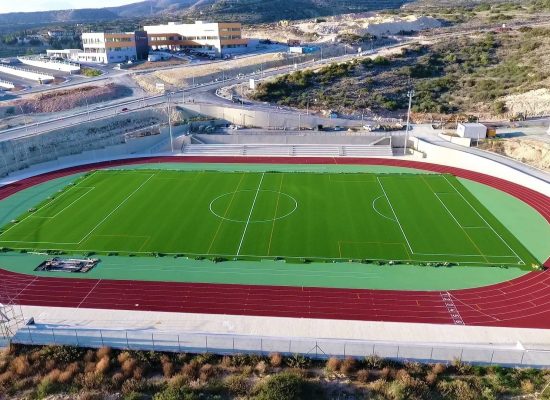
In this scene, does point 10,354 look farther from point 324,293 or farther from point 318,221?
point 318,221

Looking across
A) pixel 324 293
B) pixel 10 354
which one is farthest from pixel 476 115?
pixel 10 354

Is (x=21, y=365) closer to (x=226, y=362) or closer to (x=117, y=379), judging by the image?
(x=117, y=379)

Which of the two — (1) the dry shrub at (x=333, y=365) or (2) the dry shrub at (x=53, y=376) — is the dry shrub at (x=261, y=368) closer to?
(1) the dry shrub at (x=333, y=365)

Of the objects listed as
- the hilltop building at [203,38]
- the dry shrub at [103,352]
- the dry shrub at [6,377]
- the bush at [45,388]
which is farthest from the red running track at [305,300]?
the hilltop building at [203,38]

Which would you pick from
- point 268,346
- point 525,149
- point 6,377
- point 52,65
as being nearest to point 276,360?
point 268,346

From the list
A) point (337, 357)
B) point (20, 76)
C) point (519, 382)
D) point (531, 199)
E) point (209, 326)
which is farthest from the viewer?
point (20, 76)

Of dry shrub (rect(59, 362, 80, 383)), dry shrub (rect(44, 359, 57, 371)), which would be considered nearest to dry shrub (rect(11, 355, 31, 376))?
dry shrub (rect(44, 359, 57, 371))

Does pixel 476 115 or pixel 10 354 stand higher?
pixel 476 115

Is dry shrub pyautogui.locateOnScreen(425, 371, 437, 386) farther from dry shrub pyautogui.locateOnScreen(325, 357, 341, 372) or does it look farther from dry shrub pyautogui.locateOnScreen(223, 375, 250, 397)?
dry shrub pyautogui.locateOnScreen(223, 375, 250, 397)
